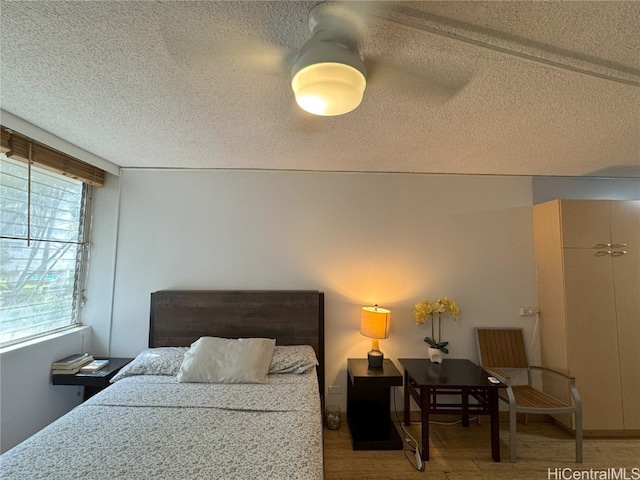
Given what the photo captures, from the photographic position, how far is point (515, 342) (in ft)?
9.62

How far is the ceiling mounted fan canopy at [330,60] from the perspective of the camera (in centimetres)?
109

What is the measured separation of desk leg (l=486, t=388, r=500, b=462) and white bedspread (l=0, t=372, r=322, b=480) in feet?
4.58

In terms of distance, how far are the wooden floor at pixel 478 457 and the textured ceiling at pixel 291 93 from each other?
A: 2.40 metres

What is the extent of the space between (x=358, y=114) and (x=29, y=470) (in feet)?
7.69

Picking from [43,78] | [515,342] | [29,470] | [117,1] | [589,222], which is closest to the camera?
[117,1]

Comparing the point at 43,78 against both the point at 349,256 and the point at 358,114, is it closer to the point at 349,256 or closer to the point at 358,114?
the point at 358,114

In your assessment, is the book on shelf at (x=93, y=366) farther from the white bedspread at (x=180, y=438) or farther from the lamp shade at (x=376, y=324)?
the lamp shade at (x=376, y=324)

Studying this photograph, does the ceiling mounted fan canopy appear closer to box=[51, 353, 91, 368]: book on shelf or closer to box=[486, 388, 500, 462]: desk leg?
box=[486, 388, 500, 462]: desk leg

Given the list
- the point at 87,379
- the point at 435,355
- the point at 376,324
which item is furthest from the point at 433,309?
the point at 87,379

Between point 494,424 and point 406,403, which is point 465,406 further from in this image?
point 406,403

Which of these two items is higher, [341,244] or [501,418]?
[341,244]

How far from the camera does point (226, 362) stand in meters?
2.28

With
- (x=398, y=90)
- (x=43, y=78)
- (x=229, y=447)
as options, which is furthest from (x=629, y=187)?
(x=43, y=78)

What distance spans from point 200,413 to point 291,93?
1.90 m
